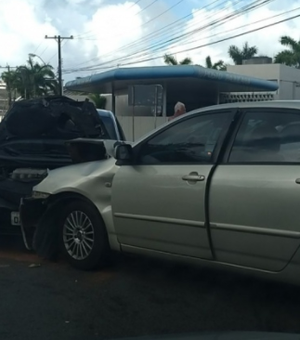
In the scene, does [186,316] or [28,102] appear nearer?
[186,316]

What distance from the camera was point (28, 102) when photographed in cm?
834

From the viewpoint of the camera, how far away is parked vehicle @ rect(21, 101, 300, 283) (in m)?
4.79

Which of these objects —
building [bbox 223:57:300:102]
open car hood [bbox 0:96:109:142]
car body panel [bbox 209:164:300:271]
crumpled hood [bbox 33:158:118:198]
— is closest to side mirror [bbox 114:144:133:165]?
crumpled hood [bbox 33:158:118:198]

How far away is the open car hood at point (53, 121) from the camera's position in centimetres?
800

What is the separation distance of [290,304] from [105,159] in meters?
2.37

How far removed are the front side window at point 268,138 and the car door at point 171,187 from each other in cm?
19

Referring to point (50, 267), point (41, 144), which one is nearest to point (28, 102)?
point (41, 144)

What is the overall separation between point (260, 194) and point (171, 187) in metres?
0.88

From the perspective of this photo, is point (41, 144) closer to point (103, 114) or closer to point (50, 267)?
point (50, 267)

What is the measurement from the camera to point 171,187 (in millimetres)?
5387

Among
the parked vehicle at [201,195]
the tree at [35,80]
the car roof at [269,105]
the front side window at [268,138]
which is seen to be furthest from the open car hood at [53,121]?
the tree at [35,80]

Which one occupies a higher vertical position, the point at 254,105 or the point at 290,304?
the point at 254,105

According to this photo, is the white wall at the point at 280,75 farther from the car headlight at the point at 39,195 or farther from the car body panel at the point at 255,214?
the car body panel at the point at 255,214

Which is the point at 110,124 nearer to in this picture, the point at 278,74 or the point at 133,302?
the point at 133,302
